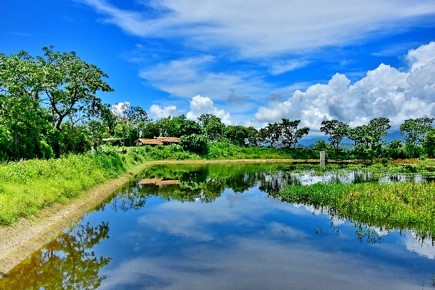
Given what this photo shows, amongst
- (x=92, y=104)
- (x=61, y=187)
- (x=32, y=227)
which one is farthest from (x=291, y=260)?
(x=92, y=104)

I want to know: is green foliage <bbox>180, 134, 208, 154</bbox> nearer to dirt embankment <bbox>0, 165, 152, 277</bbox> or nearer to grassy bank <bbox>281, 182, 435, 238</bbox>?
grassy bank <bbox>281, 182, 435, 238</bbox>

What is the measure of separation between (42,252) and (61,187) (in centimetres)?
860

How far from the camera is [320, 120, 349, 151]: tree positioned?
318 ft

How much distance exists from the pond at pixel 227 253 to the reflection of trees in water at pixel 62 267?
0.03 meters

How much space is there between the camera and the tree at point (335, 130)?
9700 cm

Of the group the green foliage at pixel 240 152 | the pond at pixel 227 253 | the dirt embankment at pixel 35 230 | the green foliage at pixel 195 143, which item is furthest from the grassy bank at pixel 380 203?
the green foliage at pixel 240 152

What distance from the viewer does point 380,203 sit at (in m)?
22.7

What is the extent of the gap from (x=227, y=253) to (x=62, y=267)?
617 cm

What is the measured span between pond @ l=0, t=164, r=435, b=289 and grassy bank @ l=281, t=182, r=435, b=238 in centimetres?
101

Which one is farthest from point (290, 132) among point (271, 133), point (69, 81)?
point (69, 81)

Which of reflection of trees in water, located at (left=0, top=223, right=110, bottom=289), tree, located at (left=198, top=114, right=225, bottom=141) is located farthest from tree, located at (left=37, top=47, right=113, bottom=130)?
tree, located at (left=198, top=114, right=225, bottom=141)

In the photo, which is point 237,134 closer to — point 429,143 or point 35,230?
point 429,143

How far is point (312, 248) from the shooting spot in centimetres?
1675

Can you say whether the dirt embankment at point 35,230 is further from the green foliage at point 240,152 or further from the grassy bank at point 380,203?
the green foliage at point 240,152
